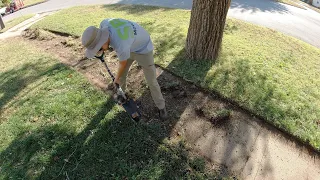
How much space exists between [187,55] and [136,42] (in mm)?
2352

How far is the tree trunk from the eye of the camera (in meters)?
4.72

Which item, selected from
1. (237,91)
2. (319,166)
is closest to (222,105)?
(237,91)

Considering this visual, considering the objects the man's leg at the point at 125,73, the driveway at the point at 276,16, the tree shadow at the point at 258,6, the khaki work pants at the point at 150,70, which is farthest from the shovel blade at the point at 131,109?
the tree shadow at the point at 258,6

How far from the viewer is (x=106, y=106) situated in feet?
14.7

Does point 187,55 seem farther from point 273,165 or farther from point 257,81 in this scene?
point 273,165

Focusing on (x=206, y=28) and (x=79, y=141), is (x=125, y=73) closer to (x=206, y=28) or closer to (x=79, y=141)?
(x=79, y=141)

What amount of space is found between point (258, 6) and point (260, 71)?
846cm

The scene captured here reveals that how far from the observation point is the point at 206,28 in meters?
4.93

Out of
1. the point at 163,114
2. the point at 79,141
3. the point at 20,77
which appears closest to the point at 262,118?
the point at 163,114

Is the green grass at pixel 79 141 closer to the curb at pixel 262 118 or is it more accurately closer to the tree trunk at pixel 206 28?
the curb at pixel 262 118

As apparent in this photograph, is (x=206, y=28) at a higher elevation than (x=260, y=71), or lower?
higher

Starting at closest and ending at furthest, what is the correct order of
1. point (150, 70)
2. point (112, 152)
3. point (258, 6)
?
point (112, 152) < point (150, 70) < point (258, 6)

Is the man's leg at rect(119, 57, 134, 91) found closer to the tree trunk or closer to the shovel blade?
the shovel blade

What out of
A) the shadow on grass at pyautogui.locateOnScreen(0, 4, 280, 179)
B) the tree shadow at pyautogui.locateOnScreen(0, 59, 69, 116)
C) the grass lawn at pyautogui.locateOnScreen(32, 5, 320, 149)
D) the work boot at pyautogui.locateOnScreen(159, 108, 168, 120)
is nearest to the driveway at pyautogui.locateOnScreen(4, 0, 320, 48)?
the grass lawn at pyautogui.locateOnScreen(32, 5, 320, 149)
